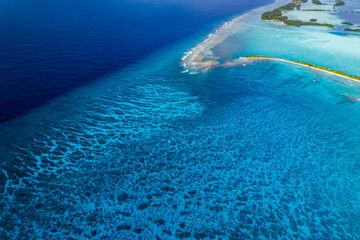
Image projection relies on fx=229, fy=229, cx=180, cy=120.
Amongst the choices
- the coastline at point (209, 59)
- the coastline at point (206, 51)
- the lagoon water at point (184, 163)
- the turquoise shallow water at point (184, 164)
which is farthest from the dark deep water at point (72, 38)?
the coastline at point (209, 59)

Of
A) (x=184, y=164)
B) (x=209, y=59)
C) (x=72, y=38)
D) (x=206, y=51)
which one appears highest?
(x=72, y=38)

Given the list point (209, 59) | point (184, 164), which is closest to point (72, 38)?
point (209, 59)

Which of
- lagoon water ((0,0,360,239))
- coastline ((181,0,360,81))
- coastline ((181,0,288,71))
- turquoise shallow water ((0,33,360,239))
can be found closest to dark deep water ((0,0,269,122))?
lagoon water ((0,0,360,239))

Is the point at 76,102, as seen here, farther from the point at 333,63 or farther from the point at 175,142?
the point at 333,63

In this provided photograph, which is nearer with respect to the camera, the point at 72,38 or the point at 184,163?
the point at 184,163

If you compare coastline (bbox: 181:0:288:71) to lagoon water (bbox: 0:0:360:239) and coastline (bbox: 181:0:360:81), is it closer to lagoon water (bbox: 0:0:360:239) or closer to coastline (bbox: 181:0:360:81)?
coastline (bbox: 181:0:360:81)

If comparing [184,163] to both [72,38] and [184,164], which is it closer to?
[184,164]

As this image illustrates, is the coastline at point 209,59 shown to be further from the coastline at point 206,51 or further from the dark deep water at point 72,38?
the dark deep water at point 72,38
